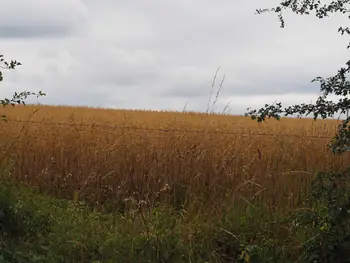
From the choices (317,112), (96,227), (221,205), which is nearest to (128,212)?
(96,227)

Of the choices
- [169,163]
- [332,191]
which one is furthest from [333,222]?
[169,163]

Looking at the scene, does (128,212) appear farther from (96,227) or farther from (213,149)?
(213,149)

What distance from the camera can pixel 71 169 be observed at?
25.0 feet

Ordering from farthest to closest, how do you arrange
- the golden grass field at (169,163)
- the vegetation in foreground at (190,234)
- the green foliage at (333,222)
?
the golden grass field at (169,163), the vegetation in foreground at (190,234), the green foliage at (333,222)

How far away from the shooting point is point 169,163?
7.35m

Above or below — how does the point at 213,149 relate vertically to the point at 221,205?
above

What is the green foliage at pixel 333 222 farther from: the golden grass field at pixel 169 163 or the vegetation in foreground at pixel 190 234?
the golden grass field at pixel 169 163

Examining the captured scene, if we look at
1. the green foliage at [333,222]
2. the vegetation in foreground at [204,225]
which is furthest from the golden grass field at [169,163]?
the green foliage at [333,222]

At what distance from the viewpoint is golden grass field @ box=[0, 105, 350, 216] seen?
6754 millimetres

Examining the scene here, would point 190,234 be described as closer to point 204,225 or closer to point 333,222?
point 204,225

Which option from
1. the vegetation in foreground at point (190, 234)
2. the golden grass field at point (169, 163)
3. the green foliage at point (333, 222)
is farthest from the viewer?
the golden grass field at point (169, 163)

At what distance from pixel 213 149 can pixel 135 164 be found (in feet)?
3.80

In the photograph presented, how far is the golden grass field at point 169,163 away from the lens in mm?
6754

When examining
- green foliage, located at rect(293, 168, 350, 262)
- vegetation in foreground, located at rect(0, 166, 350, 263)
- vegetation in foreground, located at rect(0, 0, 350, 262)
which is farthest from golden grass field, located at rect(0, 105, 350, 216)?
green foliage, located at rect(293, 168, 350, 262)
